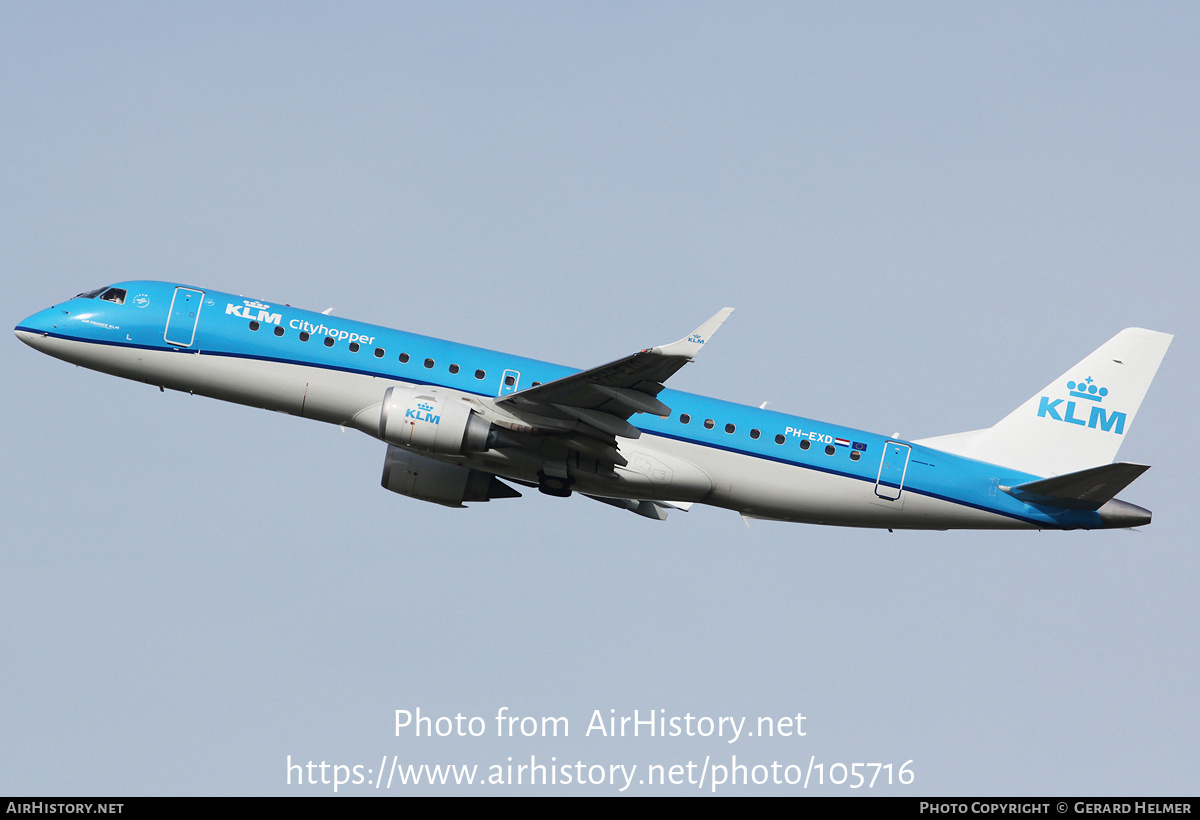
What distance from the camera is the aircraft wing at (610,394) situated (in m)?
30.4

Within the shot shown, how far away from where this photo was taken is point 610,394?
107 feet

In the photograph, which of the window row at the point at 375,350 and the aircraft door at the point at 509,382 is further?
the aircraft door at the point at 509,382

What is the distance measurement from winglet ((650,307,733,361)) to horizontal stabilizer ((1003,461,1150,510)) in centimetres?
1225

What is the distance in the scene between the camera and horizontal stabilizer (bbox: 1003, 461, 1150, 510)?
34438 millimetres

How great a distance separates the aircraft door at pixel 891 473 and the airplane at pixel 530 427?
42mm

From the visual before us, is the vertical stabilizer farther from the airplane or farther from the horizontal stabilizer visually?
the horizontal stabilizer

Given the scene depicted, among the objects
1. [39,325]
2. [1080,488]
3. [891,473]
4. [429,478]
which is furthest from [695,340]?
[39,325]

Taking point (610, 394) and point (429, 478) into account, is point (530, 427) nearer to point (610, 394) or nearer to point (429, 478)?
point (610, 394)

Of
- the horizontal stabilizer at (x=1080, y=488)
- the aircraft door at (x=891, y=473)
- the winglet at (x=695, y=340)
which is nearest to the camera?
the winglet at (x=695, y=340)

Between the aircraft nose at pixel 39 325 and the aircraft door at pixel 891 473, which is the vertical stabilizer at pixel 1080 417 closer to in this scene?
the aircraft door at pixel 891 473

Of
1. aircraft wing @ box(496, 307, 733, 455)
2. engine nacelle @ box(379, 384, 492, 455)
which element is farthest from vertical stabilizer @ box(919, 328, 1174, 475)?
engine nacelle @ box(379, 384, 492, 455)

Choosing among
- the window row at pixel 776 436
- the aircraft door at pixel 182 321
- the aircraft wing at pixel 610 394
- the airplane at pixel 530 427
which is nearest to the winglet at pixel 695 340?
the aircraft wing at pixel 610 394

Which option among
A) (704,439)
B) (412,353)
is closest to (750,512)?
(704,439)

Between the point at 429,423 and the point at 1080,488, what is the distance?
18708 millimetres
